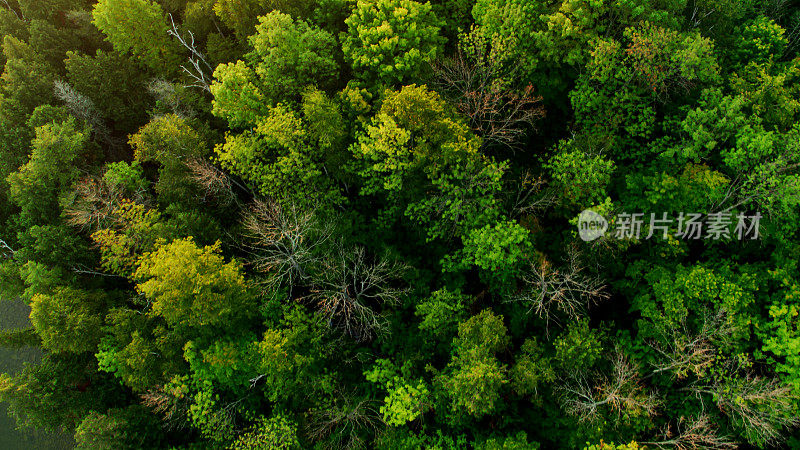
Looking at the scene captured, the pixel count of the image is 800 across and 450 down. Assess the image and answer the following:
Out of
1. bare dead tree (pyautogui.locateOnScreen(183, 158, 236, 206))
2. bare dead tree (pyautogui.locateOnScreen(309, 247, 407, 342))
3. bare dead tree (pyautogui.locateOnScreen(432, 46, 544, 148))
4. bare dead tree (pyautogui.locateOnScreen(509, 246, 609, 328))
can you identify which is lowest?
bare dead tree (pyautogui.locateOnScreen(509, 246, 609, 328))

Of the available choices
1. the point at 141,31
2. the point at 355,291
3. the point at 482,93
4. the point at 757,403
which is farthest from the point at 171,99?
the point at 757,403

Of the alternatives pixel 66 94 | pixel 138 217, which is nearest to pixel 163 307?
pixel 138 217

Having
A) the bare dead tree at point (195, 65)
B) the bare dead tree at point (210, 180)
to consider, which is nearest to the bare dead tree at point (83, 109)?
the bare dead tree at point (195, 65)

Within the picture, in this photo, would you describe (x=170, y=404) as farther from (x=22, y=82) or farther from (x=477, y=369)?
(x=22, y=82)

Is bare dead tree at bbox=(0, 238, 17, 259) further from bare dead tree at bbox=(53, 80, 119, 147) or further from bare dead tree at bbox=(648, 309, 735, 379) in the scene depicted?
bare dead tree at bbox=(648, 309, 735, 379)

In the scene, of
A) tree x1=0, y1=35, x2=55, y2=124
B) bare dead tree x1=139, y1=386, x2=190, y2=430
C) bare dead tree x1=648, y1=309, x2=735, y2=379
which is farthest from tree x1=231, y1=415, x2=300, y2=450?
tree x1=0, y1=35, x2=55, y2=124

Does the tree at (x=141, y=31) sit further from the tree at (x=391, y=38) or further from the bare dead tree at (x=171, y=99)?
the tree at (x=391, y=38)
